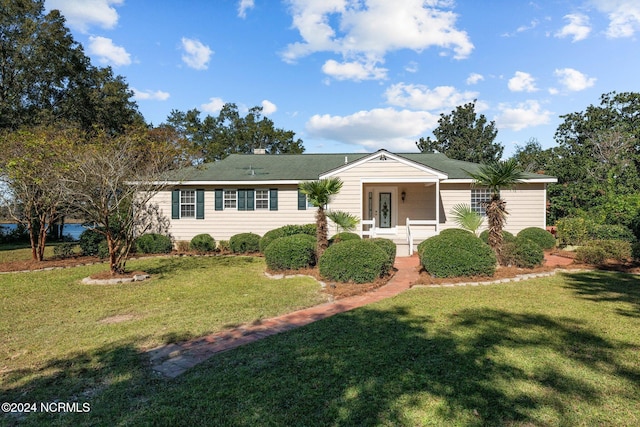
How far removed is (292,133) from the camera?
1693 inches

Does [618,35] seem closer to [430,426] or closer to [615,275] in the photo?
[615,275]

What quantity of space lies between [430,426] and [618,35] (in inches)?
480

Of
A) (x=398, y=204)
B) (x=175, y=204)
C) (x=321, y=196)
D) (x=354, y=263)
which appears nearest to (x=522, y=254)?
(x=354, y=263)

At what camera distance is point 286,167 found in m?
18.2

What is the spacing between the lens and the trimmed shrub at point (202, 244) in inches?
619

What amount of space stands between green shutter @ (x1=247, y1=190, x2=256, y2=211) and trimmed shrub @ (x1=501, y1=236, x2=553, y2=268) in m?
10.5

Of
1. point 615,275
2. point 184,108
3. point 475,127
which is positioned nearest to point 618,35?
point 615,275

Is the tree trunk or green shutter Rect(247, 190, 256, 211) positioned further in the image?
green shutter Rect(247, 190, 256, 211)

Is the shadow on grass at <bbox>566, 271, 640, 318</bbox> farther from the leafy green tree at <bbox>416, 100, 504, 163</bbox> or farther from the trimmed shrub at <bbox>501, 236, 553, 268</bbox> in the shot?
the leafy green tree at <bbox>416, 100, 504, 163</bbox>

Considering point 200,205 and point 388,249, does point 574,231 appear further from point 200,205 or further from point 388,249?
point 200,205

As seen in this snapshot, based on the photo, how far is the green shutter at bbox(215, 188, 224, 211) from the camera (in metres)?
16.7

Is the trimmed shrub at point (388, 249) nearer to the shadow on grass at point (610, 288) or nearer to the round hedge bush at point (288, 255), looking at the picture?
the round hedge bush at point (288, 255)

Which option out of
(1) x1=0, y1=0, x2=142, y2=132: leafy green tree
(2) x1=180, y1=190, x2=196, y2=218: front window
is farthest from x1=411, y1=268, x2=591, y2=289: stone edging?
(1) x1=0, y1=0, x2=142, y2=132: leafy green tree

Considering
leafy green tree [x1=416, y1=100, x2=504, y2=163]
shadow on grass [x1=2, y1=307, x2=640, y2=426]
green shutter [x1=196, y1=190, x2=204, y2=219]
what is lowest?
shadow on grass [x1=2, y1=307, x2=640, y2=426]
